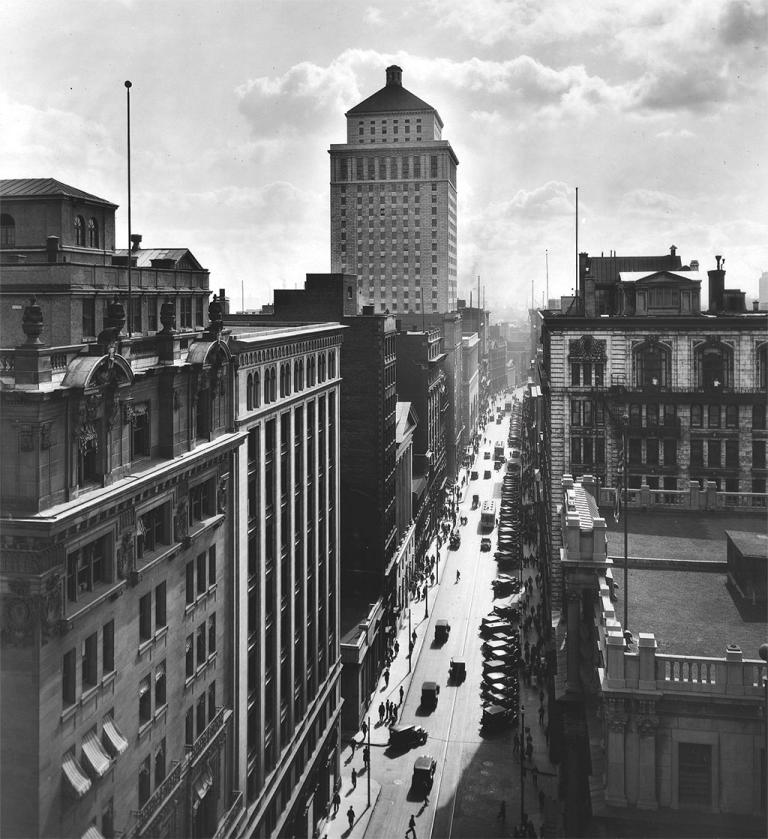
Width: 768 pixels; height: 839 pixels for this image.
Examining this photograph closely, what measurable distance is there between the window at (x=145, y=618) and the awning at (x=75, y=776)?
538cm

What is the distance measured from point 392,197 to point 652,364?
442ft

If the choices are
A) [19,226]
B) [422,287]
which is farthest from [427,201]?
[19,226]


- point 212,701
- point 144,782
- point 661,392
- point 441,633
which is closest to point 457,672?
point 441,633

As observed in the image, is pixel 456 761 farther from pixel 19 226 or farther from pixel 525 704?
pixel 19 226

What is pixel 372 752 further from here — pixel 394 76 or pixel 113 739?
pixel 394 76

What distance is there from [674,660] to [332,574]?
3382 centimetres

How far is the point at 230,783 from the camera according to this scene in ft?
123

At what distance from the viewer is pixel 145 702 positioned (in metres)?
29.6

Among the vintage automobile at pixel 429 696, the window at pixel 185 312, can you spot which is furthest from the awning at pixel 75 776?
the vintage automobile at pixel 429 696

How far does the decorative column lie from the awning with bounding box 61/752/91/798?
16249 mm

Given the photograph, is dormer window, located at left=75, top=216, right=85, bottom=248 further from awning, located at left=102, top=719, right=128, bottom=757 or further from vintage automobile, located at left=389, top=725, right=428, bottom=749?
vintage automobile, located at left=389, top=725, right=428, bottom=749

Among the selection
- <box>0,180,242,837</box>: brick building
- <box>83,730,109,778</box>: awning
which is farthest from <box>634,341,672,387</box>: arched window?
<box>83,730,109,778</box>: awning

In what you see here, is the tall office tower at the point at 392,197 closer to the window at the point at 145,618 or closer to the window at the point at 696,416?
the window at the point at 696,416

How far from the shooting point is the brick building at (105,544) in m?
22.8
